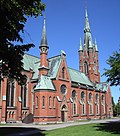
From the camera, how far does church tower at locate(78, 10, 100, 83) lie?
67500 millimetres

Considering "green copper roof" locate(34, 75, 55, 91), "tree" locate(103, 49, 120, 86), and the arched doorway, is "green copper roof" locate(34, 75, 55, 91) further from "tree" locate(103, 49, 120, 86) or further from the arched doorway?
"tree" locate(103, 49, 120, 86)

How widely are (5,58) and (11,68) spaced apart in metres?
0.93

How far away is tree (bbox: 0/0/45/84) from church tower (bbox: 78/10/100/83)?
176 feet

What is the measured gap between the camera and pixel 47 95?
41406 millimetres

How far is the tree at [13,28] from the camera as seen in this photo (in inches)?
431

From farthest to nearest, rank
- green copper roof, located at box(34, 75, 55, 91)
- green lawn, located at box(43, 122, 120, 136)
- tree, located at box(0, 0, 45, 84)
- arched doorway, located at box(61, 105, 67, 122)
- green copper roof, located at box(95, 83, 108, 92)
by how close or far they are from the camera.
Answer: green copper roof, located at box(95, 83, 108, 92) < arched doorway, located at box(61, 105, 67, 122) < green copper roof, located at box(34, 75, 55, 91) < green lawn, located at box(43, 122, 120, 136) < tree, located at box(0, 0, 45, 84)

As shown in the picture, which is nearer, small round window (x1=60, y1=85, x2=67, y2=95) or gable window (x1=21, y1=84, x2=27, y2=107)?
gable window (x1=21, y1=84, x2=27, y2=107)

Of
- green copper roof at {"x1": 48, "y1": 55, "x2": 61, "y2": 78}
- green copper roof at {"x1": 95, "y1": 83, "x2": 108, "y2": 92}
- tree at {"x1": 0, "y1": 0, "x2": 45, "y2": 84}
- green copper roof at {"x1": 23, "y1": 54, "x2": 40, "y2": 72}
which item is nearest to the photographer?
tree at {"x1": 0, "y1": 0, "x2": 45, "y2": 84}

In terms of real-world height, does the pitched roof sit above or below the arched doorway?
above

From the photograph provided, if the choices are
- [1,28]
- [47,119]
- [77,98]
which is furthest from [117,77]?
[77,98]

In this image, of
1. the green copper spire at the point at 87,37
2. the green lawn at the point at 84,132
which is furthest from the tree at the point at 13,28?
the green copper spire at the point at 87,37

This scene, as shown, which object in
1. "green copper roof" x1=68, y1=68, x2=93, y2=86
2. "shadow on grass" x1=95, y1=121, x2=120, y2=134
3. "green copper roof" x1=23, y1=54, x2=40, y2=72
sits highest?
"green copper roof" x1=23, y1=54, x2=40, y2=72

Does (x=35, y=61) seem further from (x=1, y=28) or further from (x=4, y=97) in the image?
(x=1, y=28)

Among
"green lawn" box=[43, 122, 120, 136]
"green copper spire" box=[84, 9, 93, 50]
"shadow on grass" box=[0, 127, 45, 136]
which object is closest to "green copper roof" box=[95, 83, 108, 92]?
"green copper spire" box=[84, 9, 93, 50]
